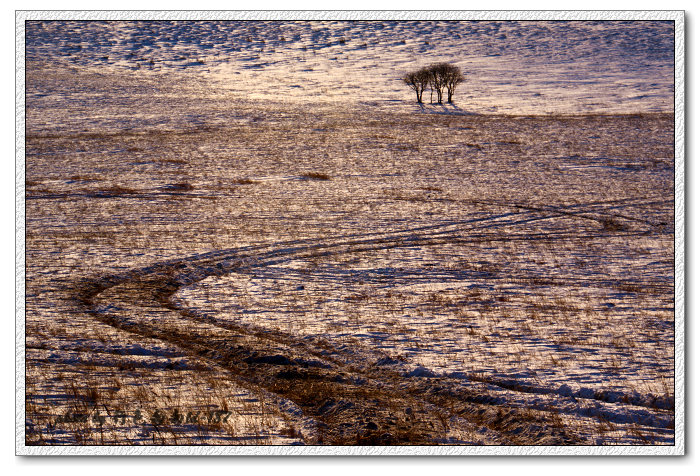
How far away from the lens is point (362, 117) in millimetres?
24922

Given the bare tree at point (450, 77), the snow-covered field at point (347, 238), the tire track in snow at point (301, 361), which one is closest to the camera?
the tire track in snow at point (301, 361)

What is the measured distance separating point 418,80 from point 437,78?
699 mm

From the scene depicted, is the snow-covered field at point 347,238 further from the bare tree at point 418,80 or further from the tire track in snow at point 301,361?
the bare tree at point 418,80

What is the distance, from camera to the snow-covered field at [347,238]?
6.91 m

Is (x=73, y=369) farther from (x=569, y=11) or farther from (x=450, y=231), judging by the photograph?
(x=450, y=231)

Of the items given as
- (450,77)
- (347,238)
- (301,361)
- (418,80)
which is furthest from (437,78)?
(301,361)

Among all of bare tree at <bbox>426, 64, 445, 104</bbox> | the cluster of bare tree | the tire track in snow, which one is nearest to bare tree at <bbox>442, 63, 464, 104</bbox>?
the cluster of bare tree

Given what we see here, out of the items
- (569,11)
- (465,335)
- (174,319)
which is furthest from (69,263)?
(569,11)

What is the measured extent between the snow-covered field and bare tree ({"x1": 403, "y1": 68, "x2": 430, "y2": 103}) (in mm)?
488

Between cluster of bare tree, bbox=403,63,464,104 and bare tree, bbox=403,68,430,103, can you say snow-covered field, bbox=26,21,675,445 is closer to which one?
bare tree, bbox=403,68,430,103

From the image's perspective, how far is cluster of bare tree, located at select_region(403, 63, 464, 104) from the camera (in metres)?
27.5

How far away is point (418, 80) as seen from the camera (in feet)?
91.2

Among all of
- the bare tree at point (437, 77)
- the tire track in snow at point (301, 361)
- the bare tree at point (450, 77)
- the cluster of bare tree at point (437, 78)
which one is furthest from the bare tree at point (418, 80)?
the tire track in snow at point (301, 361)

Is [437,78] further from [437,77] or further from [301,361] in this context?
[301,361]
